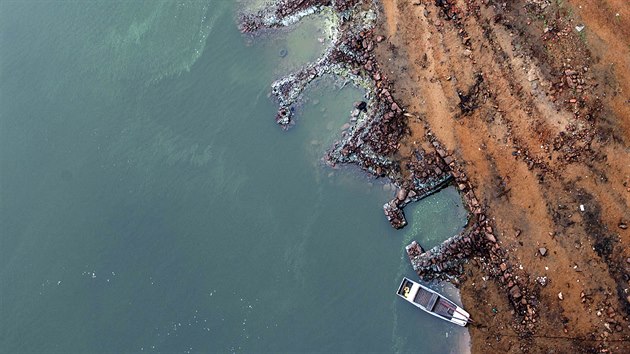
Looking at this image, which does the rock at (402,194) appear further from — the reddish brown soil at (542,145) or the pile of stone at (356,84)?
the reddish brown soil at (542,145)

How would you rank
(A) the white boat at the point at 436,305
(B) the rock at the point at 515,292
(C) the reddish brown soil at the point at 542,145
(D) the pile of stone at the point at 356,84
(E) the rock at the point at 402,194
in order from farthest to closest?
(D) the pile of stone at the point at 356,84, (E) the rock at the point at 402,194, (A) the white boat at the point at 436,305, (B) the rock at the point at 515,292, (C) the reddish brown soil at the point at 542,145

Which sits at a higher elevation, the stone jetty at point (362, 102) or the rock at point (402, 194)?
the stone jetty at point (362, 102)

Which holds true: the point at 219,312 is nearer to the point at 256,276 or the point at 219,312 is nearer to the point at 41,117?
the point at 256,276

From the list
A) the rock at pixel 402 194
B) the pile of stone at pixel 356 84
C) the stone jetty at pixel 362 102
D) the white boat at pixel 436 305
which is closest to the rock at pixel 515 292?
the white boat at pixel 436 305

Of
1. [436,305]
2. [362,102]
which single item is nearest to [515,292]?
[436,305]

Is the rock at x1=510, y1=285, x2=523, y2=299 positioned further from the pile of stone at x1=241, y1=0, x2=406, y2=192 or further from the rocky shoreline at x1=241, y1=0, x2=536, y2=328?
the pile of stone at x1=241, y1=0, x2=406, y2=192

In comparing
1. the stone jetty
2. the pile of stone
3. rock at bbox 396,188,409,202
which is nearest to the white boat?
the stone jetty

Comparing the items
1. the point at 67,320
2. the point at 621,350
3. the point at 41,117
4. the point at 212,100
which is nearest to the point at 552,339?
the point at 621,350
